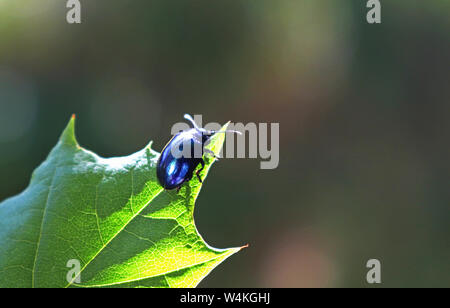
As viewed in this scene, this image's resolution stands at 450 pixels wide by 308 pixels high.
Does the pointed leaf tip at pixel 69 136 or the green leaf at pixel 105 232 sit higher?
the pointed leaf tip at pixel 69 136

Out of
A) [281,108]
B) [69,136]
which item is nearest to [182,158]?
[69,136]

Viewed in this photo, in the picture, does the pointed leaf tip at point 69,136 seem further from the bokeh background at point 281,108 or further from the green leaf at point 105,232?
the bokeh background at point 281,108

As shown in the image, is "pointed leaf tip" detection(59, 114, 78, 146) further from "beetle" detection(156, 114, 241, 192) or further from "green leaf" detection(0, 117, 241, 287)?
"beetle" detection(156, 114, 241, 192)

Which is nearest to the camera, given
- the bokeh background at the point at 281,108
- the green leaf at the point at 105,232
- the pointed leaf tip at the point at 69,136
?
the green leaf at the point at 105,232

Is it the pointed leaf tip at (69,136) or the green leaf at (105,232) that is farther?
the pointed leaf tip at (69,136)

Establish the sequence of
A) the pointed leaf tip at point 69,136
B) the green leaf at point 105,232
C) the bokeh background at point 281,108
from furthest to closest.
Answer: the bokeh background at point 281,108 < the pointed leaf tip at point 69,136 < the green leaf at point 105,232

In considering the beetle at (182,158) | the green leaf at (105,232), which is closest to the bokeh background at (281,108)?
the beetle at (182,158)

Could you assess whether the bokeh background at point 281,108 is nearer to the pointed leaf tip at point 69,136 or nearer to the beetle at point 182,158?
the beetle at point 182,158
